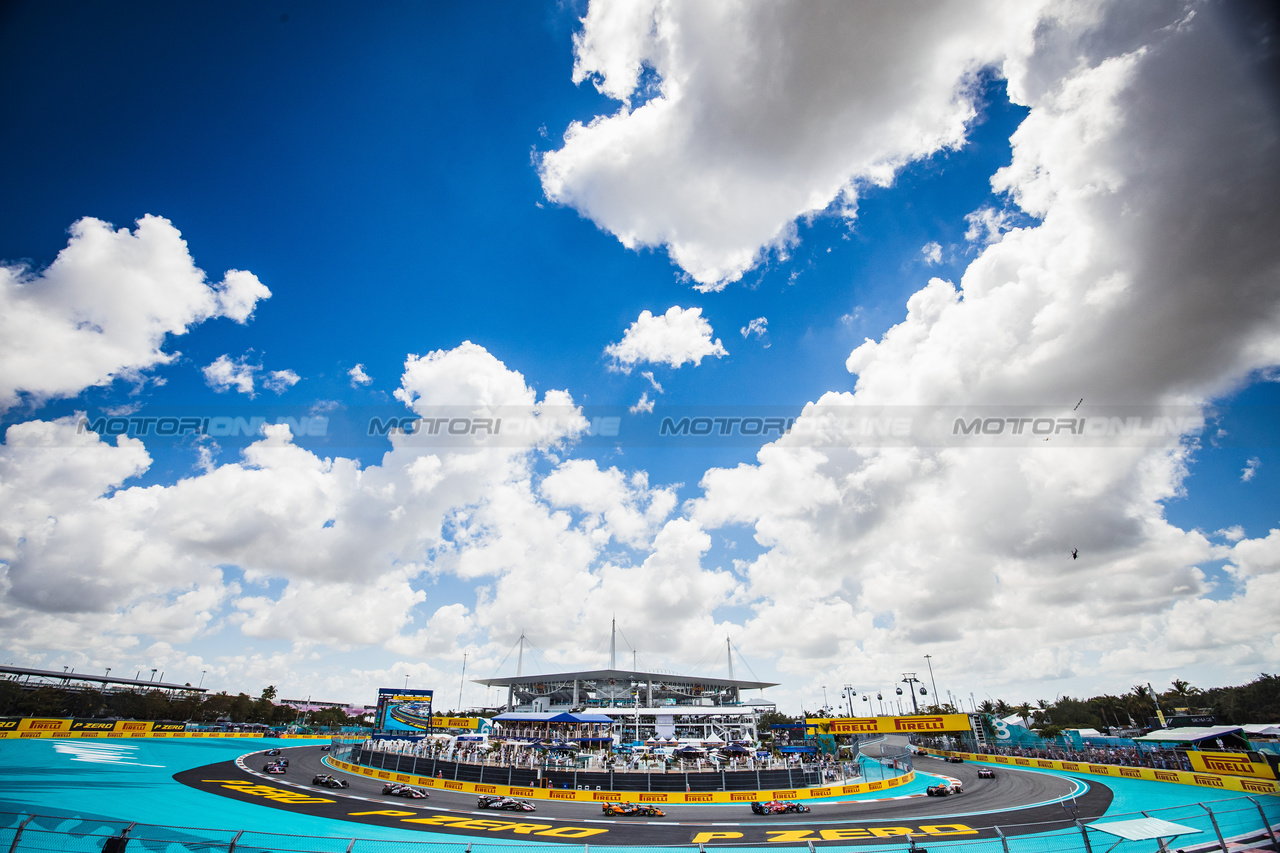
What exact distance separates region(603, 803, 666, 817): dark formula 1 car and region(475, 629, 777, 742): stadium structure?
58966mm

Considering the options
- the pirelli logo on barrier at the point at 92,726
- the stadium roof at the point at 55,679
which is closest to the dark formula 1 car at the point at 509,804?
the pirelli logo on barrier at the point at 92,726

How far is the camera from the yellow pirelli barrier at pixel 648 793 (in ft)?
119

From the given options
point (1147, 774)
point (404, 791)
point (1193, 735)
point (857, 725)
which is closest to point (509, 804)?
point (404, 791)

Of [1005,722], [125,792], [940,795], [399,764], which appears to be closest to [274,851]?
[125,792]

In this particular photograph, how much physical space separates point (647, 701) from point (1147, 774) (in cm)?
9523

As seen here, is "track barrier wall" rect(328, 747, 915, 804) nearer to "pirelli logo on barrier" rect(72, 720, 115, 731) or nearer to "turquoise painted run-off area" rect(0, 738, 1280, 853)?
"turquoise painted run-off area" rect(0, 738, 1280, 853)

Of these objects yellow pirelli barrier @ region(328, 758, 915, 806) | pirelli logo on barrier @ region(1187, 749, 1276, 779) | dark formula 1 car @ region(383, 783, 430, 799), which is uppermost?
pirelli logo on barrier @ region(1187, 749, 1276, 779)

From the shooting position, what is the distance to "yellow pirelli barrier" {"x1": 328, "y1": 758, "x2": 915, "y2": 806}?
36375mm

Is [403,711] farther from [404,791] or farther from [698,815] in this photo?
[698,815]

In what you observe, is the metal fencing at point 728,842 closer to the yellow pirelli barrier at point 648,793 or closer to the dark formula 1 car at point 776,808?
the dark formula 1 car at point 776,808

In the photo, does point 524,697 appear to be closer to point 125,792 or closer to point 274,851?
point 125,792

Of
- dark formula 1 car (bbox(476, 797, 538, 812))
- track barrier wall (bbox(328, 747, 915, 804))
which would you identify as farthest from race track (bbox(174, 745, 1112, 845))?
track barrier wall (bbox(328, 747, 915, 804))

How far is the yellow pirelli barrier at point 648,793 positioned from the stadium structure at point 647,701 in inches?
1959

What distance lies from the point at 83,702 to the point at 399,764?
432ft
